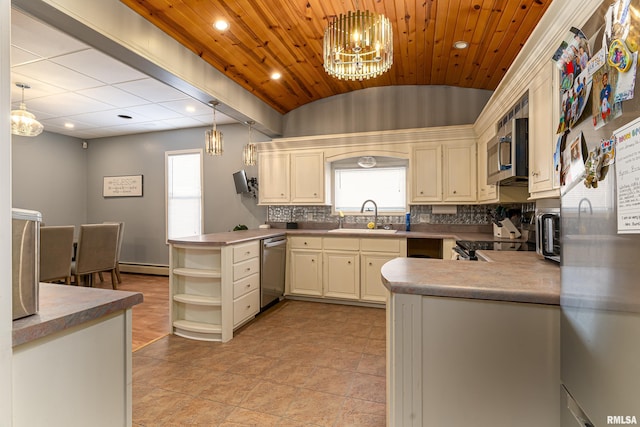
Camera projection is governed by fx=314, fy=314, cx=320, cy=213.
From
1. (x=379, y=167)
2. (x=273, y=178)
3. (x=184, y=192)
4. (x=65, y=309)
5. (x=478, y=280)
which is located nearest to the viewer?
(x=65, y=309)

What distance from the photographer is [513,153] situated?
87.7 inches

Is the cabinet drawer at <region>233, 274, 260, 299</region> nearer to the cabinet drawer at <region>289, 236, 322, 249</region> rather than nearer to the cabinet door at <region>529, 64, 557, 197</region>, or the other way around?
the cabinet drawer at <region>289, 236, 322, 249</region>

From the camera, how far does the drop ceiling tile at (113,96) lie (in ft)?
12.0

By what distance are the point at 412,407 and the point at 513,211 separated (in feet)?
9.46

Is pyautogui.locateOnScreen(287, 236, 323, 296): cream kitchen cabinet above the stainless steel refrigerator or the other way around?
the other way around

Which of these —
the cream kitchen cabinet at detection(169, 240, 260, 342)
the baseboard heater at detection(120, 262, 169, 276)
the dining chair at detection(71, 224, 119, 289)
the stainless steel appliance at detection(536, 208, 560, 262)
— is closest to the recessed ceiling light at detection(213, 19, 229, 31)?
the cream kitchen cabinet at detection(169, 240, 260, 342)

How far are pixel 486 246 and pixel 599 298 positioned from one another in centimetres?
194

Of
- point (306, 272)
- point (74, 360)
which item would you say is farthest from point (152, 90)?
point (74, 360)

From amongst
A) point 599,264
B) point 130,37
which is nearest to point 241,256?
point 130,37

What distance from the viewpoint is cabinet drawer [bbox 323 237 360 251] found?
3812 mm

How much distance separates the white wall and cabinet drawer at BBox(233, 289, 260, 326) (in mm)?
2358

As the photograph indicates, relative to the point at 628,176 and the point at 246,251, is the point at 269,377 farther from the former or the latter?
the point at 628,176

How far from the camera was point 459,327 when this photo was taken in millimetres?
1210

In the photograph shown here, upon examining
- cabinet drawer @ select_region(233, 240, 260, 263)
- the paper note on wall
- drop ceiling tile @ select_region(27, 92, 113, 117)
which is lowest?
cabinet drawer @ select_region(233, 240, 260, 263)
